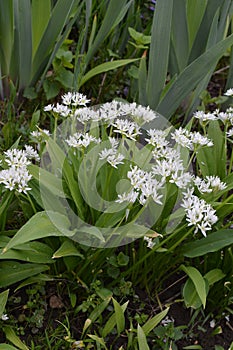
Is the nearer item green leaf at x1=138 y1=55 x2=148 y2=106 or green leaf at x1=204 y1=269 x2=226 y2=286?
green leaf at x1=204 y1=269 x2=226 y2=286

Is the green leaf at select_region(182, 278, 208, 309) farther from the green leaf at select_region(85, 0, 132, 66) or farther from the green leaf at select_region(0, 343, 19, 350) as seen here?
the green leaf at select_region(85, 0, 132, 66)

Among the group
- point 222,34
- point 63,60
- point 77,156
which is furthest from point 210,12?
point 77,156

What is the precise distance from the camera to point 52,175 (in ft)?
4.87

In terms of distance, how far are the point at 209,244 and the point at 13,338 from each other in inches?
22.3

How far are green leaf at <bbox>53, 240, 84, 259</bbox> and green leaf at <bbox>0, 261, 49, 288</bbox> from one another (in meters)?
0.08

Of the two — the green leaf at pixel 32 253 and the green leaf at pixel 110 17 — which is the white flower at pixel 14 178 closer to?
the green leaf at pixel 32 253

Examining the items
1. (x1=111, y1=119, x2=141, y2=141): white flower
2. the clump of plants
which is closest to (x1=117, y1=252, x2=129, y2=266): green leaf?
the clump of plants

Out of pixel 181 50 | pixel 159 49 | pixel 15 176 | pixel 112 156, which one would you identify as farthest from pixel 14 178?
pixel 181 50

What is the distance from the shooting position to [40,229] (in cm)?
131

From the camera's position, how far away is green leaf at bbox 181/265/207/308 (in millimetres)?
1402

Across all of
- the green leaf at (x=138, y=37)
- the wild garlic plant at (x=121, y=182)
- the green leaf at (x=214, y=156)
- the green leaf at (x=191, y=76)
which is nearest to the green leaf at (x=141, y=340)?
the wild garlic plant at (x=121, y=182)

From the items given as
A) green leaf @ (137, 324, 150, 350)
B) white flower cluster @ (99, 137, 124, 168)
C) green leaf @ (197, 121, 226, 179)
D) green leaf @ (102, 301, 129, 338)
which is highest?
white flower cluster @ (99, 137, 124, 168)

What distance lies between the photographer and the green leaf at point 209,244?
1.48 metres

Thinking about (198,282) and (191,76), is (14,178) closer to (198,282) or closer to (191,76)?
(198,282)
